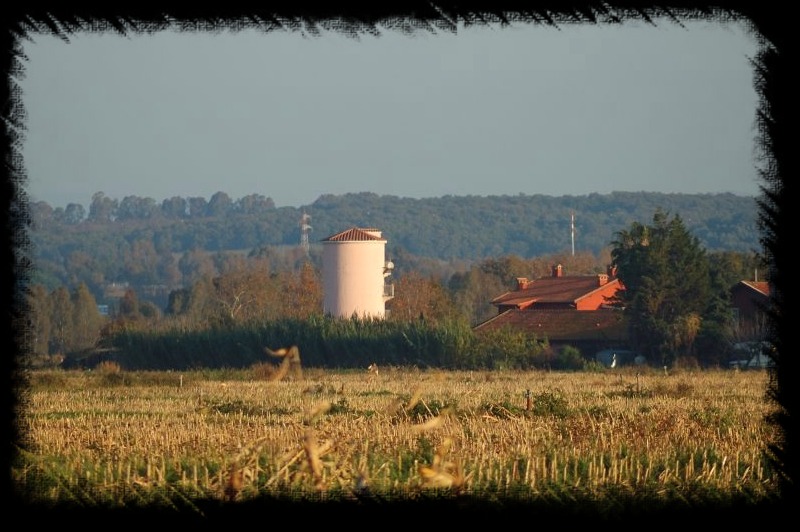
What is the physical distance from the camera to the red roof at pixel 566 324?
6919cm

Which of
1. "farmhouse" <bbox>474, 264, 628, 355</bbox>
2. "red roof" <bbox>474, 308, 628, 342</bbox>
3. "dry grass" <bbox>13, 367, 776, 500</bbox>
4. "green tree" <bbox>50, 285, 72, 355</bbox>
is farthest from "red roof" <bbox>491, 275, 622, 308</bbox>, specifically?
"dry grass" <bbox>13, 367, 776, 500</bbox>

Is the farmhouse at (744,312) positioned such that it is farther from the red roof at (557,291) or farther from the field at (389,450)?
the field at (389,450)

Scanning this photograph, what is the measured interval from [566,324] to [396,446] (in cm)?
5943

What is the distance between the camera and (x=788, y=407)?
4.59m

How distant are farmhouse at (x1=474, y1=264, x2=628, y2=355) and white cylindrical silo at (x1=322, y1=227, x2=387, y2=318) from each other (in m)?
8.43

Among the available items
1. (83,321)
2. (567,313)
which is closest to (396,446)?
(567,313)

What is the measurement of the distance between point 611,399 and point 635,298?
125 ft

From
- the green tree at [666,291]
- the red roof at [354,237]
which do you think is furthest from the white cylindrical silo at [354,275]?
the green tree at [666,291]

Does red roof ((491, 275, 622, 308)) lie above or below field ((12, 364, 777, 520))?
above

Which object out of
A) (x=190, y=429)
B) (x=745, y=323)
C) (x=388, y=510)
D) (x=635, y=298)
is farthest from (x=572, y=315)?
(x=388, y=510)

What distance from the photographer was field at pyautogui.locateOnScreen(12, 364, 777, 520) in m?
8.64

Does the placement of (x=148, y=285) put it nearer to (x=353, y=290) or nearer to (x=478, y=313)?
(x=478, y=313)

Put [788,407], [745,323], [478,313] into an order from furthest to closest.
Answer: [478,313] < [745,323] < [788,407]

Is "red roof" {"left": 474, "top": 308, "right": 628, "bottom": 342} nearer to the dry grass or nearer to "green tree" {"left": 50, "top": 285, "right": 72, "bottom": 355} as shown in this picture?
the dry grass
